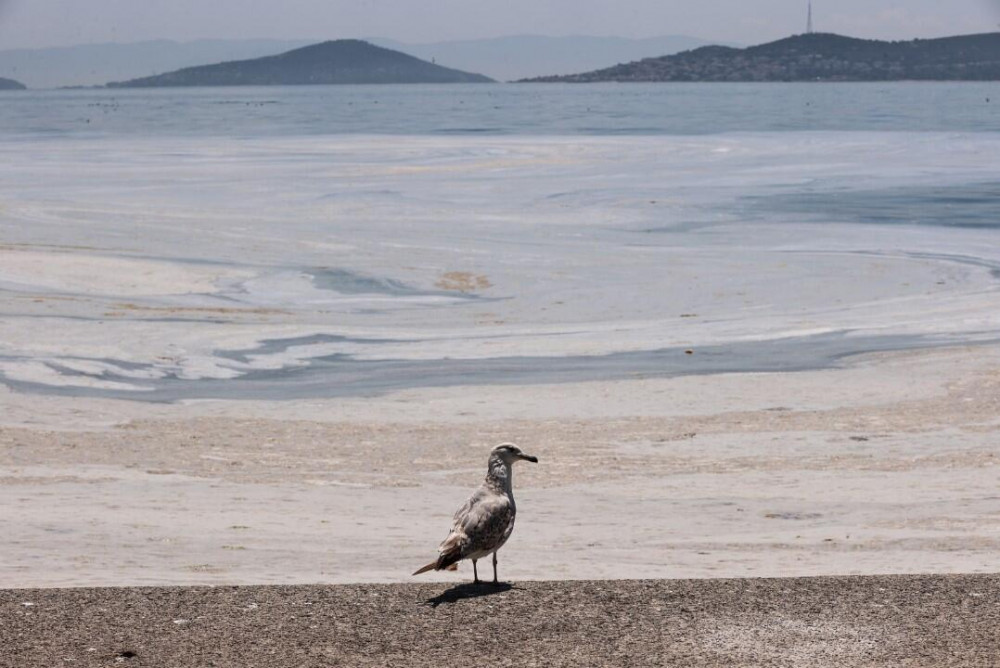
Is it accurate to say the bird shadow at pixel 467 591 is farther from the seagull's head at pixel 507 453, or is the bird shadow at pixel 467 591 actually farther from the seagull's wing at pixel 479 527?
the seagull's head at pixel 507 453

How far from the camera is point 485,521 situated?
5.89m

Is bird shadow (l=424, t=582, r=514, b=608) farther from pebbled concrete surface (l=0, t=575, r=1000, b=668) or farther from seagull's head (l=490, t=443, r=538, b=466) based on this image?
seagull's head (l=490, t=443, r=538, b=466)

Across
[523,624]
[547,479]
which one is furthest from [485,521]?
[547,479]

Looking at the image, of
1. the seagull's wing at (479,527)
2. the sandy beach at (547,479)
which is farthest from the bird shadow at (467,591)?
the sandy beach at (547,479)

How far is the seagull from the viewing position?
19.0ft

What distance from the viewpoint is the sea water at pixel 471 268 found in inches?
577

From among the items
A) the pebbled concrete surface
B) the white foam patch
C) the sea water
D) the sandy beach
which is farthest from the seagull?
the white foam patch

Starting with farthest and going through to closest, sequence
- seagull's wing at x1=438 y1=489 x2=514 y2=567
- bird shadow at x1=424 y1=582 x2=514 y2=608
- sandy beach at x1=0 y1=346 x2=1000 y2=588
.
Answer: sandy beach at x1=0 y1=346 x2=1000 y2=588
bird shadow at x1=424 y1=582 x2=514 y2=608
seagull's wing at x1=438 y1=489 x2=514 y2=567

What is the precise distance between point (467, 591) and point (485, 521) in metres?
0.39

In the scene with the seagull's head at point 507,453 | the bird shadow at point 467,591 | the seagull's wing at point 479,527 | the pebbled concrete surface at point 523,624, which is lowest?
the bird shadow at point 467,591

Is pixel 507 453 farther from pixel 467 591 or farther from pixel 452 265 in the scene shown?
pixel 452 265

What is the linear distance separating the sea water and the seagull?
717 centimetres

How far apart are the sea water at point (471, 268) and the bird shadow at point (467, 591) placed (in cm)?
721

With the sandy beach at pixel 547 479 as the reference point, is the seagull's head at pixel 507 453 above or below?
above
